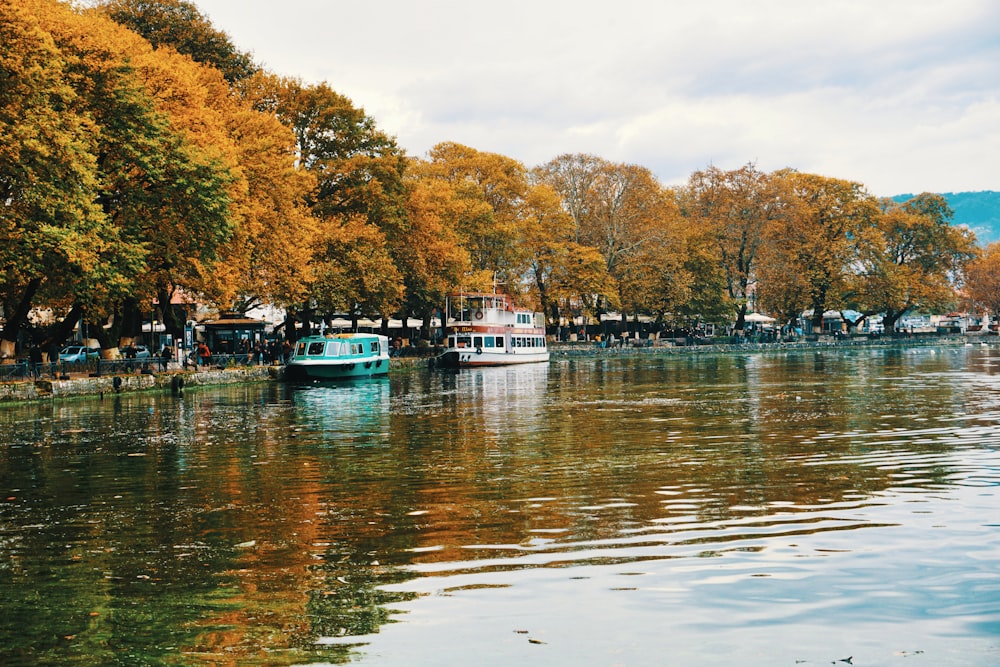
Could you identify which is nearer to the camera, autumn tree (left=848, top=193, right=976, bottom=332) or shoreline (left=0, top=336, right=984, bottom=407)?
shoreline (left=0, top=336, right=984, bottom=407)

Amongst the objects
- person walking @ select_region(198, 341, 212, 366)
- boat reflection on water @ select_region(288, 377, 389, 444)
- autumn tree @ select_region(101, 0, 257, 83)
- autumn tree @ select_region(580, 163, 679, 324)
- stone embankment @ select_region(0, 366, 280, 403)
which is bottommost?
boat reflection on water @ select_region(288, 377, 389, 444)

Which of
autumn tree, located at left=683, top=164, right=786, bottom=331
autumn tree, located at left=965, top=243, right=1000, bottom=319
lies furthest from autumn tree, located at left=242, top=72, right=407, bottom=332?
autumn tree, located at left=965, top=243, right=1000, bottom=319

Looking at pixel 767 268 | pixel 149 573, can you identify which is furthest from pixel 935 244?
pixel 149 573

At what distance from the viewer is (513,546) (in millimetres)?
13344

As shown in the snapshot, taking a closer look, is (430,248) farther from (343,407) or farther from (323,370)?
(343,407)

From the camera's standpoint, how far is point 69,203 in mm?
42000

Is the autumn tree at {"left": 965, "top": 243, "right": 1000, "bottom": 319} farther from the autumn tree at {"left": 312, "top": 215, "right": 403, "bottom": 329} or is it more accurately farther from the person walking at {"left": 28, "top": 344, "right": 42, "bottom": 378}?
the person walking at {"left": 28, "top": 344, "right": 42, "bottom": 378}

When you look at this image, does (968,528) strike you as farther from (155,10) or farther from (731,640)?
(155,10)

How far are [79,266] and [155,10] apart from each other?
39262 millimetres

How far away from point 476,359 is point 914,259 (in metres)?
76.8

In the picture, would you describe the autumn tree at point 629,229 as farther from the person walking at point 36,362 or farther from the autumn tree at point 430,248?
the person walking at point 36,362

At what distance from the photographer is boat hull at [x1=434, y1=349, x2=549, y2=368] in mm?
85125

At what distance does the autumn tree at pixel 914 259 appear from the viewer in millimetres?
127562

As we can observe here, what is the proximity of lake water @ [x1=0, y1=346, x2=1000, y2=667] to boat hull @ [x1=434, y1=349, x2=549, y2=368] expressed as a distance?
5490 centimetres
